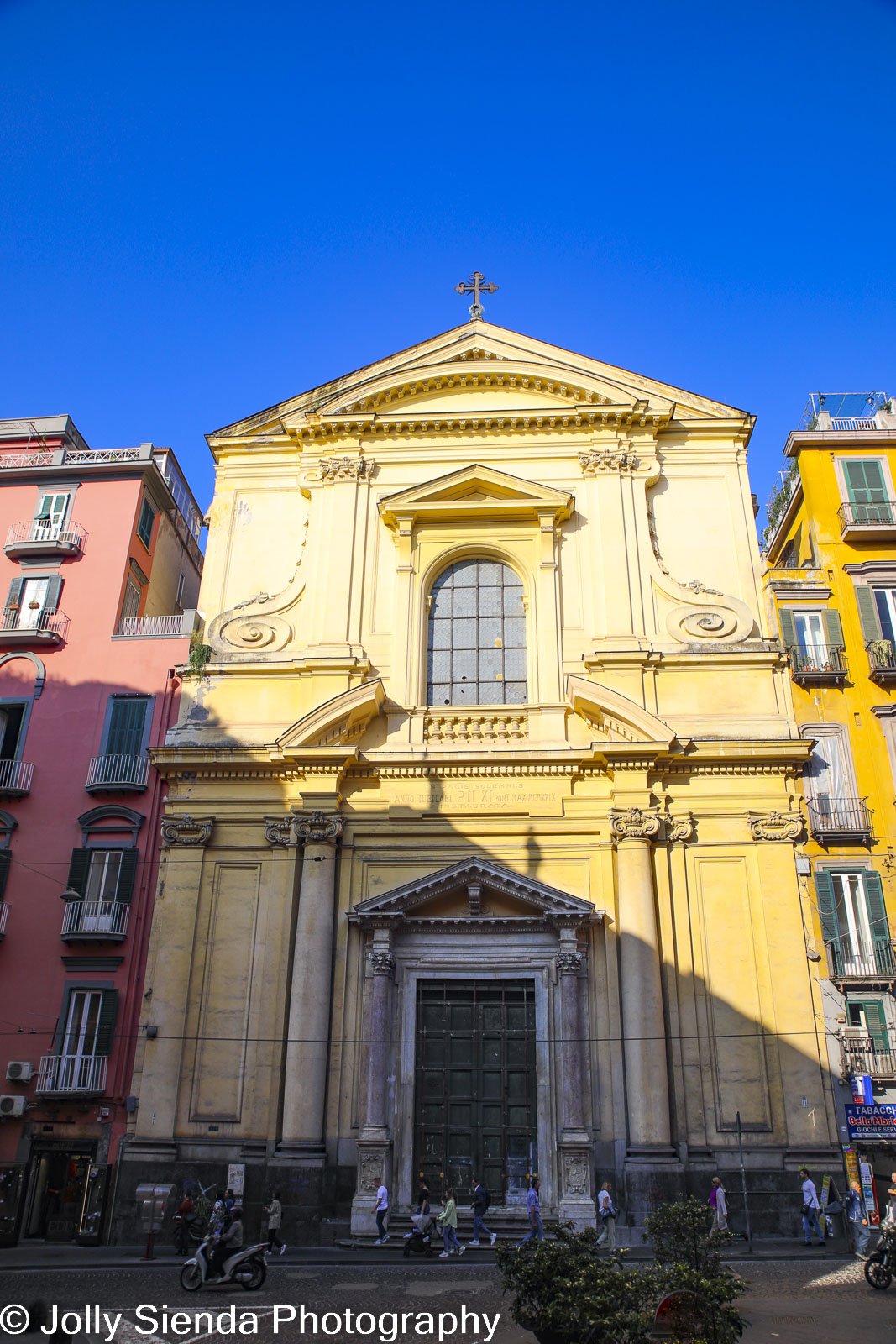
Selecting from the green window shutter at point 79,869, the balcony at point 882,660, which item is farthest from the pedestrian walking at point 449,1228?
the balcony at point 882,660

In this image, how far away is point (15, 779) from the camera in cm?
2142

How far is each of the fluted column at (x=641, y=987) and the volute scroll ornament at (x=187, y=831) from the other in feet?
24.1

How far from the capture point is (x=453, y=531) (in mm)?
22797

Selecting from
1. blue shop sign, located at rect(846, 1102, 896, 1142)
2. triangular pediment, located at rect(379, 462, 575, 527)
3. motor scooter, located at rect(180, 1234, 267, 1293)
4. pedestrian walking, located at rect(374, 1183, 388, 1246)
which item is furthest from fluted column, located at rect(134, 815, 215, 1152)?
blue shop sign, located at rect(846, 1102, 896, 1142)

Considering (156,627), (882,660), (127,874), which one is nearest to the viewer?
(127,874)

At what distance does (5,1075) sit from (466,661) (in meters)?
11.2

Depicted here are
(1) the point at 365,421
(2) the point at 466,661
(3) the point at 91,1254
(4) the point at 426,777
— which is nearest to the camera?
(3) the point at 91,1254

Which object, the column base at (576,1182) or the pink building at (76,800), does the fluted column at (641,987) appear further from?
the pink building at (76,800)

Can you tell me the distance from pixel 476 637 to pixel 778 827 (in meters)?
6.80

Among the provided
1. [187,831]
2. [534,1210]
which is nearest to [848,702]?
[534,1210]

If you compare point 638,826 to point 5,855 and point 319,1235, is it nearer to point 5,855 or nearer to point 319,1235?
point 319,1235

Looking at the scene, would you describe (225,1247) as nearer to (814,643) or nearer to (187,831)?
(187,831)

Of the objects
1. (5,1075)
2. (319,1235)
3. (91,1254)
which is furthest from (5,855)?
(319,1235)

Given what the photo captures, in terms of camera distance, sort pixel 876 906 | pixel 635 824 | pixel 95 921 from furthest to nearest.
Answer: pixel 95 921, pixel 876 906, pixel 635 824
